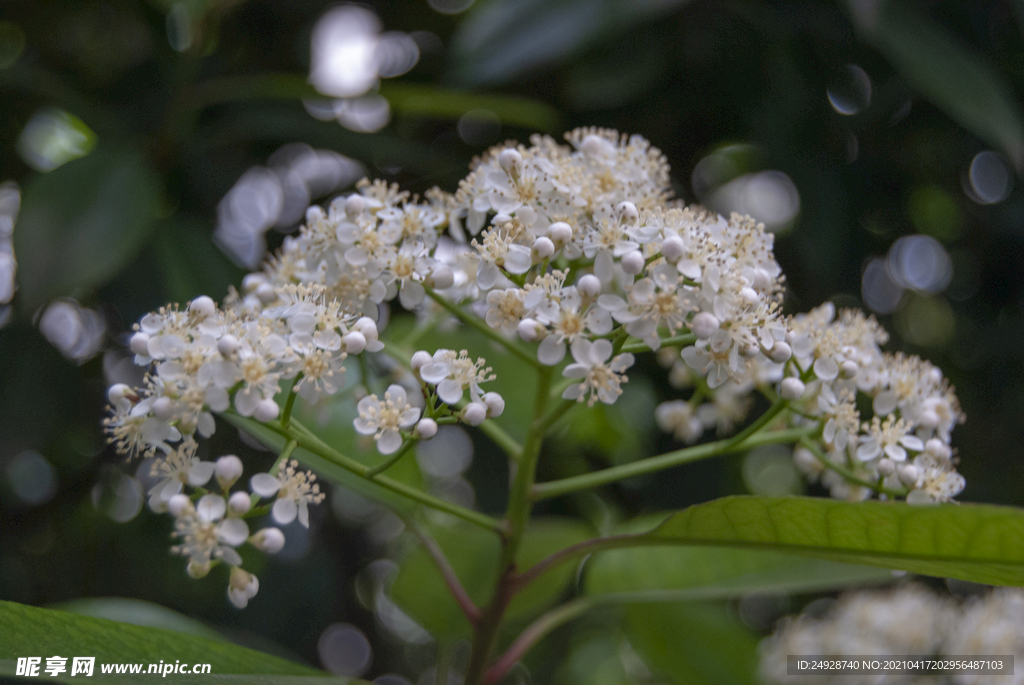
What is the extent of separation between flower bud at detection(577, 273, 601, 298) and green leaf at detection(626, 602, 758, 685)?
1052 millimetres

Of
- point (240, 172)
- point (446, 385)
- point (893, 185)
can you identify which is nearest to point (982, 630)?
point (893, 185)

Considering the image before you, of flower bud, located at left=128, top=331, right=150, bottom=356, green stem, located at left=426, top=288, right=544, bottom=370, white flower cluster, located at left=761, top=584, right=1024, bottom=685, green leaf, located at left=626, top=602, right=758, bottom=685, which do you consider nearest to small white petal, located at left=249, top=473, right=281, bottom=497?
flower bud, located at left=128, top=331, right=150, bottom=356

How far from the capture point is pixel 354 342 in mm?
887

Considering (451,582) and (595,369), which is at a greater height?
(595,369)

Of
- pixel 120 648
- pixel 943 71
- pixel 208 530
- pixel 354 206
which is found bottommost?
pixel 120 648

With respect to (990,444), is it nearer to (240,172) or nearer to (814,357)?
(814,357)

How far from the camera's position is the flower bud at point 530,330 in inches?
33.6

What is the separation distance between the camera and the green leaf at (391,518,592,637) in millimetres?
1443

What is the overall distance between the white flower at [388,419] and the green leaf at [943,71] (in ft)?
3.28

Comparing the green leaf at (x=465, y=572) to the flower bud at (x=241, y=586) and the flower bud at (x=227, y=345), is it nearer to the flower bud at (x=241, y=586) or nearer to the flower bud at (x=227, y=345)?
the flower bud at (x=241, y=586)

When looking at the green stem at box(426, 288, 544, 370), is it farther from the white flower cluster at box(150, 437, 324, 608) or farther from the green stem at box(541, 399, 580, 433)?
the white flower cluster at box(150, 437, 324, 608)

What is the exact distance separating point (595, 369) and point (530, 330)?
0.10 meters

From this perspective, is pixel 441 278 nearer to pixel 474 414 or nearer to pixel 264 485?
pixel 474 414

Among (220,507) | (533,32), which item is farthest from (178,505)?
(533,32)
